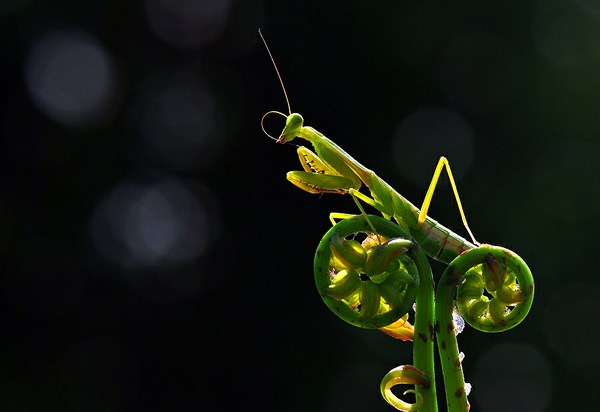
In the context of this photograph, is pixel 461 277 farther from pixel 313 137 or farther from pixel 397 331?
pixel 313 137

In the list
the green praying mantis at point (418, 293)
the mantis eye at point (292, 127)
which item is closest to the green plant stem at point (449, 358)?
the green praying mantis at point (418, 293)

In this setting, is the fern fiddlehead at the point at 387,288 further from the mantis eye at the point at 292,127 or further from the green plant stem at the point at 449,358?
the mantis eye at the point at 292,127

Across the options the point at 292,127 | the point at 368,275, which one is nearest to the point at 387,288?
the point at 368,275

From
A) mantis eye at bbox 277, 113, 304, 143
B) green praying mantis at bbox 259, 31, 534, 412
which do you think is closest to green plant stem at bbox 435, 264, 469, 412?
green praying mantis at bbox 259, 31, 534, 412

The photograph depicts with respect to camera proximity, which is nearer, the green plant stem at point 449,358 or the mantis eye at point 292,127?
the green plant stem at point 449,358

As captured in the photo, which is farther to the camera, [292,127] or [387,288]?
[292,127]

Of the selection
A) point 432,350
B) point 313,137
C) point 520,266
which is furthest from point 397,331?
point 313,137

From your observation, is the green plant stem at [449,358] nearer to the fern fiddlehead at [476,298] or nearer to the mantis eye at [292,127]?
the fern fiddlehead at [476,298]

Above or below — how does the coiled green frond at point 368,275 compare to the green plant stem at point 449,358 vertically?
above

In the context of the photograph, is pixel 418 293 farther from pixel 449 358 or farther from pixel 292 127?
pixel 292 127
